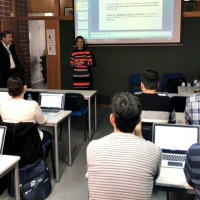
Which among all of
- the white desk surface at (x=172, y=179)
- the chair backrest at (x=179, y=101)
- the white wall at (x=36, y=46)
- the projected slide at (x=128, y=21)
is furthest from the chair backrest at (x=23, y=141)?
the white wall at (x=36, y=46)

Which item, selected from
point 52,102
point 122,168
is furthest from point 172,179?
point 52,102

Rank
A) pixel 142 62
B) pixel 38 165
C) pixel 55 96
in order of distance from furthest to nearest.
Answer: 1. pixel 142 62
2. pixel 55 96
3. pixel 38 165

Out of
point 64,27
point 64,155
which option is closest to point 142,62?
point 64,27

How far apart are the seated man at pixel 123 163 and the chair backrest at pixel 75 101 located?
2.73 metres

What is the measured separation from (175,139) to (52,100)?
6.13 ft

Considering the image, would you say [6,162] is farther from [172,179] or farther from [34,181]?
[172,179]

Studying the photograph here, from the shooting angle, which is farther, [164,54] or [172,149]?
[164,54]

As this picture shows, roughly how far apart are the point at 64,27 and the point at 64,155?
337 centimetres

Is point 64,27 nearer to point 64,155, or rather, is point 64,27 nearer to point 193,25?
point 193,25

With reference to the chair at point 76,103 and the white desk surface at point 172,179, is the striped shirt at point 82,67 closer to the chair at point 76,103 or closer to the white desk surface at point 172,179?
the chair at point 76,103

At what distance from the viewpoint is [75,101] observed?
4.39m

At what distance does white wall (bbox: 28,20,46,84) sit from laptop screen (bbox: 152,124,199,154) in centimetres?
687

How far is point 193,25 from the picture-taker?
5.82m

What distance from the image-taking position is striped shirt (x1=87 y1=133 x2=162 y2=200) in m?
1.48
